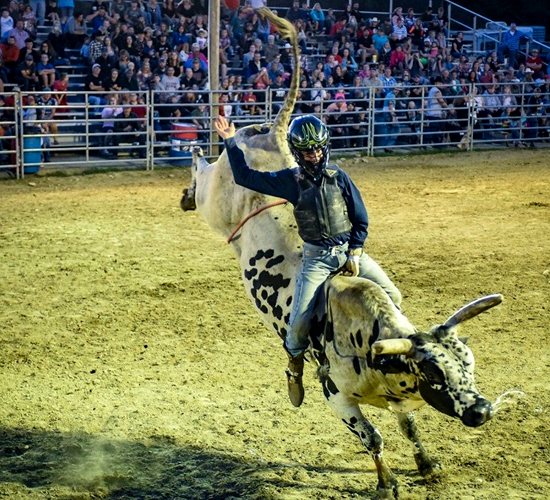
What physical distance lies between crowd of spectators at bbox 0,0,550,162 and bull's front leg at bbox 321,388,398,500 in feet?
38.3

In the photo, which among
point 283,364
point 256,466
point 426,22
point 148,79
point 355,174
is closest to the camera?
point 256,466

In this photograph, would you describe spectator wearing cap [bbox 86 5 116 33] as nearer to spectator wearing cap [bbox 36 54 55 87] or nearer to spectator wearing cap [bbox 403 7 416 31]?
spectator wearing cap [bbox 36 54 55 87]

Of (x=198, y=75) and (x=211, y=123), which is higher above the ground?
(x=198, y=75)

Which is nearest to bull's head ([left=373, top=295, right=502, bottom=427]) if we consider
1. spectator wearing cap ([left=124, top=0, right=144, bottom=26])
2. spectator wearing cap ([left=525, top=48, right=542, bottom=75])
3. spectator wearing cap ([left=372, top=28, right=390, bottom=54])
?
spectator wearing cap ([left=124, top=0, right=144, bottom=26])

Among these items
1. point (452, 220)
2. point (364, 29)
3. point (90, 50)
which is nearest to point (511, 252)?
point (452, 220)

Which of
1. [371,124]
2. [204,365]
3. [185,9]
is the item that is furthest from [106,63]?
[204,365]

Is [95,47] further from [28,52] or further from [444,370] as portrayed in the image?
[444,370]

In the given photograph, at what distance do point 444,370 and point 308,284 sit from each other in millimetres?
1166

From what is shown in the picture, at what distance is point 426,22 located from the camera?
27547mm

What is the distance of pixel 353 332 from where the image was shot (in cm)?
495

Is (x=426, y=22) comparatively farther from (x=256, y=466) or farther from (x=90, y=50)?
(x=256, y=466)

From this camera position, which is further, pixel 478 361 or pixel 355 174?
pixel 355 174

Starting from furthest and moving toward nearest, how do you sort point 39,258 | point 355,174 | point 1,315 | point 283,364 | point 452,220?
point 355,174 → point 452,220 → point 39,258 → point 1,315 → point 283,364

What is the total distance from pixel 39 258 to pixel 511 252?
5.57m
